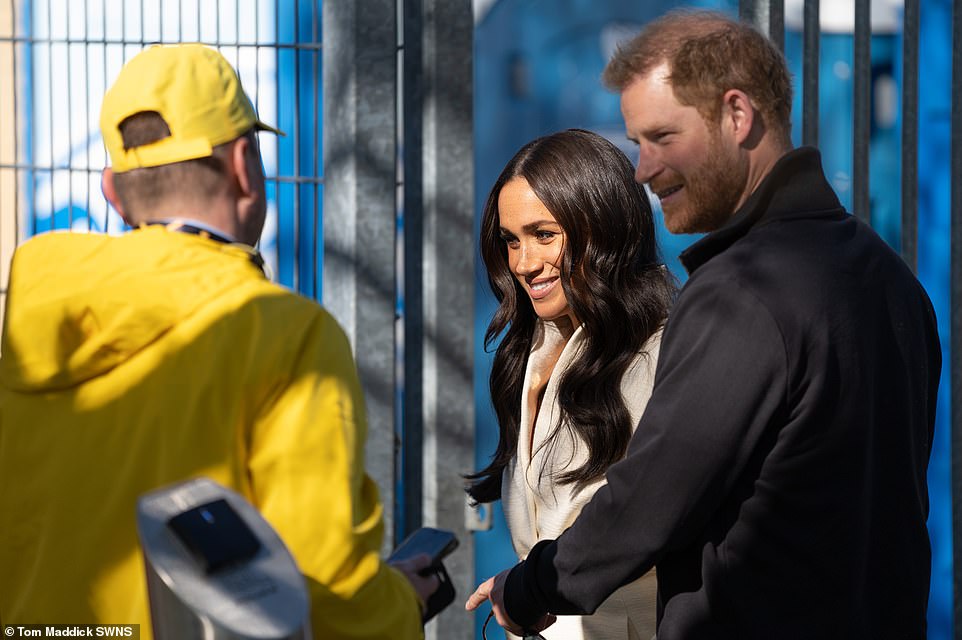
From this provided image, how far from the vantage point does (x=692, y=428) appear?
203cm

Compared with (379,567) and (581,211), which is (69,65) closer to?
(581,211)

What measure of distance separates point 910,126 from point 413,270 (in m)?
1.55

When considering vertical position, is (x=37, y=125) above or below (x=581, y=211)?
above

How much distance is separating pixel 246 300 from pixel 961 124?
2.99m

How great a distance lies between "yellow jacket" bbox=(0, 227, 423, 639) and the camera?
167cm

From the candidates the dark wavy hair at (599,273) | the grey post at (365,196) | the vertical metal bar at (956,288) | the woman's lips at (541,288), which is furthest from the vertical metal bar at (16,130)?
the vertical metal bar at (956,288)

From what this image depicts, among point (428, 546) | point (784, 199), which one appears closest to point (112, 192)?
point (428, 546)

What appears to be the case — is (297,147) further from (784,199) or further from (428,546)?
(428,546)

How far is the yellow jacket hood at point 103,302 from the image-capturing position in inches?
66.9

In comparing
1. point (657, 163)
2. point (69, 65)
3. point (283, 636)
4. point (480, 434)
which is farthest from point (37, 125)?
point (283, 636)

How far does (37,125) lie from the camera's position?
358 centimetres

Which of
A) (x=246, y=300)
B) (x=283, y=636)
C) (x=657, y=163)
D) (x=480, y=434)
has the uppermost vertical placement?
(x=657, y=163)

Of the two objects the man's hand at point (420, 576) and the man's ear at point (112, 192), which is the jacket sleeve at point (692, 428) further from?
the man's ear at point (112, 192)

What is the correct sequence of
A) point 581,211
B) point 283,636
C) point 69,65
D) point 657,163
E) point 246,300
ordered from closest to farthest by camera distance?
1. point 283,636
2. point 246,300
3. point 657,163
4. point 581,211
5. point 69,65
